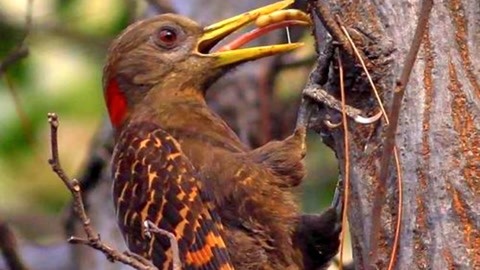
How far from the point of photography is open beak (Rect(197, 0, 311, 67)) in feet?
12.0

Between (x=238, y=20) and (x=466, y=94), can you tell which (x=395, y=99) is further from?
(x=238, y=20)

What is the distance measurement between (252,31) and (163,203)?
0.57m

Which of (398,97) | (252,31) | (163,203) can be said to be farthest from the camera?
(252,31)

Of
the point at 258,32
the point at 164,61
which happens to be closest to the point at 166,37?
the point at 164,61

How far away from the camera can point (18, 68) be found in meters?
5.84

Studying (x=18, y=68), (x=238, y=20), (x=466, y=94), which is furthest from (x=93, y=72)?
(x=466, y=94)

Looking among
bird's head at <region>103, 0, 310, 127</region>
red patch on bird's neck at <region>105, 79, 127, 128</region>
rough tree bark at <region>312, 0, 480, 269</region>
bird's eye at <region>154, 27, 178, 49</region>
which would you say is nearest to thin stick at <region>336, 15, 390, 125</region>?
rough tree bark at <region>312, 0, 480, 269</region>

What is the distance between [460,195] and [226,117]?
285 cm

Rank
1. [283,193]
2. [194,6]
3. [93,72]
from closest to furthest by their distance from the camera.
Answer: [283,193]
[194,6]
[93,72]

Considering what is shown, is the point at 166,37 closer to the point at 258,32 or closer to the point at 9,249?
the point at 258,32

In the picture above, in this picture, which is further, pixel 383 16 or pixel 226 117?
pixel 226 117

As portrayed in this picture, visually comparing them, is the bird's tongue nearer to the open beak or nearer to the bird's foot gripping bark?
the open beak

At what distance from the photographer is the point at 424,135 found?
2990 millimetres

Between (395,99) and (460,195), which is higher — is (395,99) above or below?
above
